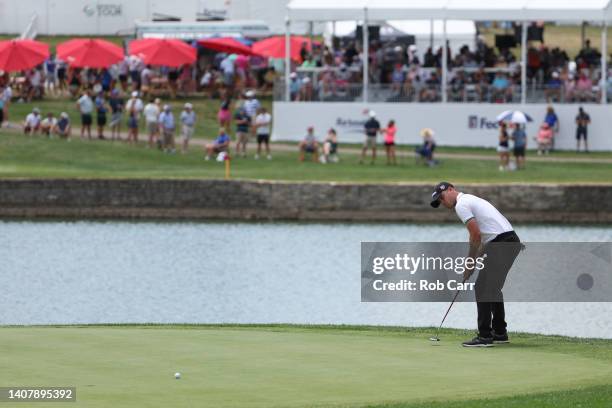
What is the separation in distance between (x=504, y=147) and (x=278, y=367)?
31262mm

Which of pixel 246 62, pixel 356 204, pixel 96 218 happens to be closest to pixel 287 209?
pixel 356 204

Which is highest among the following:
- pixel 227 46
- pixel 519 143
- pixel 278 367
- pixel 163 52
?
pixel 227 46

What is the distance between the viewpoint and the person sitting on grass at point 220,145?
45.7 m

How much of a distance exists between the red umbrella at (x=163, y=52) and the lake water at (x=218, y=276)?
1573cm

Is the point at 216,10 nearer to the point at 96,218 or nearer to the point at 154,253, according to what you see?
the point at 96,218

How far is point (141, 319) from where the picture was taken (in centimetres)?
2519

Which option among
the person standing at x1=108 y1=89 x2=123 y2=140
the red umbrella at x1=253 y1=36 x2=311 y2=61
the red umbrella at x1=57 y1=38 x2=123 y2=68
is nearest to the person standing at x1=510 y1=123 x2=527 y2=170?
the person standing at x1=108 y1=89 x2=123 y2=140

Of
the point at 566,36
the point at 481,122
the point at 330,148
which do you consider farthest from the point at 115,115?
the point at 566,36

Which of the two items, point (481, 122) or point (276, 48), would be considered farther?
point (276, 48)

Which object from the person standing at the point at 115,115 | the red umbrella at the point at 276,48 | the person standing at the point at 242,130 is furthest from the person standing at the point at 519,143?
the red umbrella at the point at 276,48

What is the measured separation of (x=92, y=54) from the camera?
53656 millimetres

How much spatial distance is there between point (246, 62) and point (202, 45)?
6.22 feet

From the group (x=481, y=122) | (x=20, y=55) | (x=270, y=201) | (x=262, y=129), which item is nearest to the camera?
(x=270, y=201)

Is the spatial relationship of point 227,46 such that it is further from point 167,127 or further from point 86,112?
point 167,127
